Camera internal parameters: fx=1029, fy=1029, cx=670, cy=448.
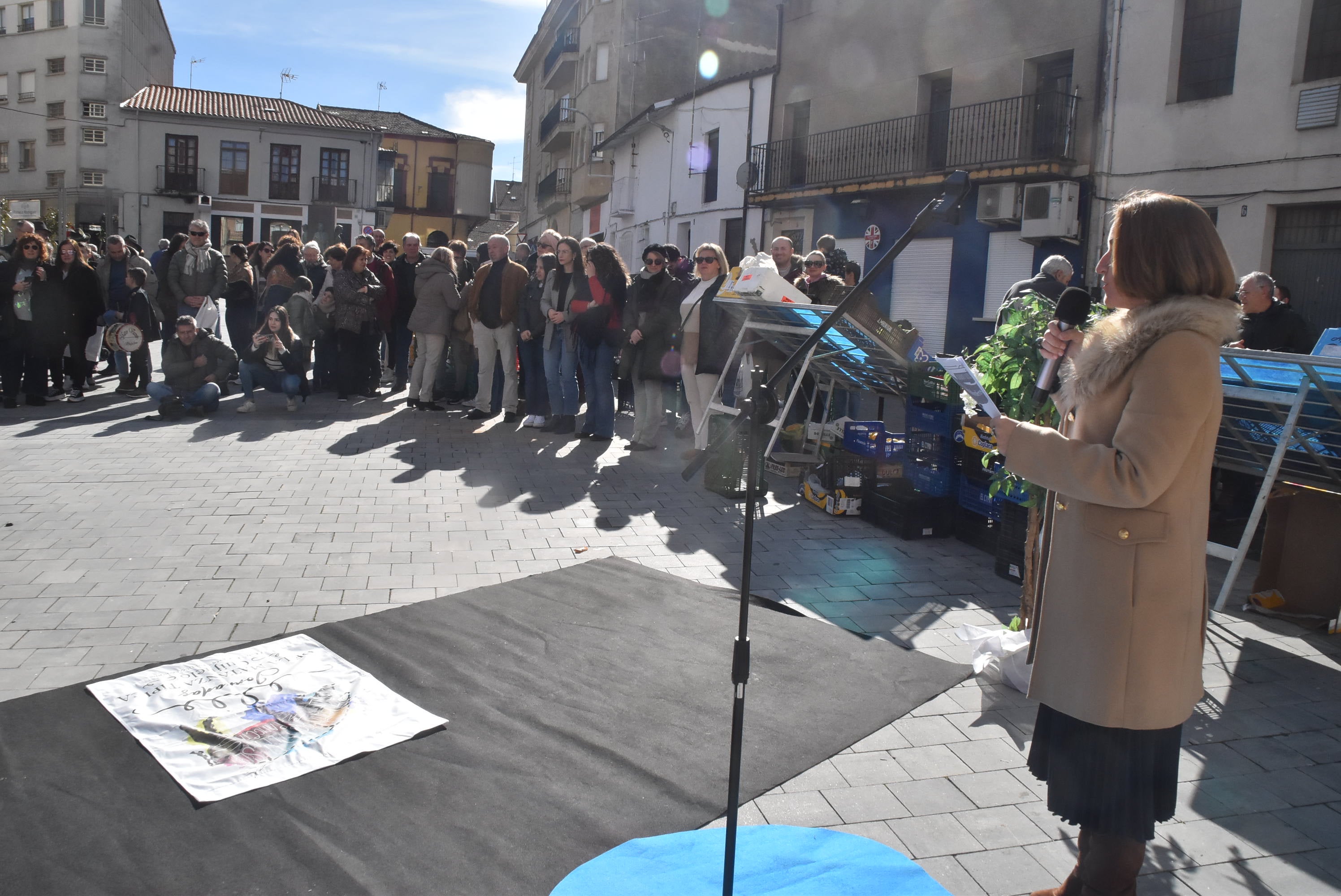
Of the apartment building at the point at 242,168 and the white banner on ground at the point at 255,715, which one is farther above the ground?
the apartment building at the point at 242,168

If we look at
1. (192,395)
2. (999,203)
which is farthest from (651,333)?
(999,203)

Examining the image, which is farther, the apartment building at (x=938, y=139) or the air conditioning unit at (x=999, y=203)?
the air conditioning unit at (x=999, y=203)

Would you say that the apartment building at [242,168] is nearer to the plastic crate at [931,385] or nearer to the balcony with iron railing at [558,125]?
the balcony with iron railing at [558,125]

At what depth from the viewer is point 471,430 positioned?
33.6 ft

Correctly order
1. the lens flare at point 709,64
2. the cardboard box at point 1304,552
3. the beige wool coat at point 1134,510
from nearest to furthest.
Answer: the beige wool coat at point 1134,510 < the cardboard box at point 1304,552 < the lens flare at point 709,64

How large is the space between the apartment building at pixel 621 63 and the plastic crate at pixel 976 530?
1068 inches

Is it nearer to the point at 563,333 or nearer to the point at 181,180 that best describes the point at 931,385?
the point at 563,333

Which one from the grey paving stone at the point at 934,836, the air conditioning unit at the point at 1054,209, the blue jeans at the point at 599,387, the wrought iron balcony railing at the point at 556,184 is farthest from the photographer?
the wrought iron balcony railing at the point at 556,184

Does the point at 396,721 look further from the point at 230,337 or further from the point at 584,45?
the point at 584,45

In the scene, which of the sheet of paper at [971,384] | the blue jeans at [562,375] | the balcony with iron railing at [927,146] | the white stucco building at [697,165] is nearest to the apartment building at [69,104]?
the white stucco building at [697,165]

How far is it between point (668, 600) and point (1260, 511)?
3.06 meters

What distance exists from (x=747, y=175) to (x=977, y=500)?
20.6 metres

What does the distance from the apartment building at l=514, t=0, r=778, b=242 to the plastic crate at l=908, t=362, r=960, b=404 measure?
26.7m

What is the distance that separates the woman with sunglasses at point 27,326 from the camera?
1043cm
